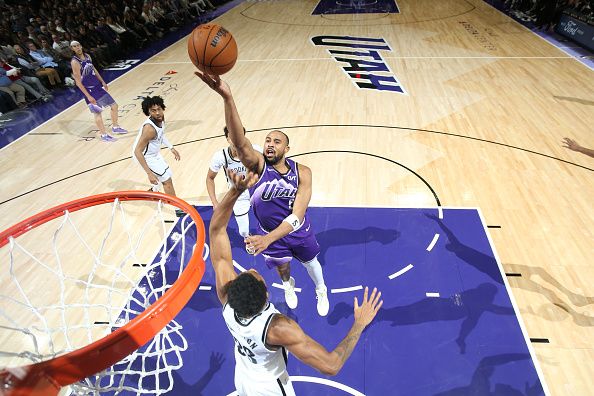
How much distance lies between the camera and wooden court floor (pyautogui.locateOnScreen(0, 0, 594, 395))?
434cm

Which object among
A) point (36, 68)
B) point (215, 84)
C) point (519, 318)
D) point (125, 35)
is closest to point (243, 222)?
point (215, 84)

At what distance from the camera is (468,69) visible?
32.8ft

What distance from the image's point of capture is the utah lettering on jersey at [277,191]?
332cm

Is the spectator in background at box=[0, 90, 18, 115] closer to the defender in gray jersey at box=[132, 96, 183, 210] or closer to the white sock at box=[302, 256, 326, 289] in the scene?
the defender in gray jersey at box=[132, 96, 183, 210]

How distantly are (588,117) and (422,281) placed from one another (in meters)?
5.68

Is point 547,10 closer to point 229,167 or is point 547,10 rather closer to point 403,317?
point 403,317

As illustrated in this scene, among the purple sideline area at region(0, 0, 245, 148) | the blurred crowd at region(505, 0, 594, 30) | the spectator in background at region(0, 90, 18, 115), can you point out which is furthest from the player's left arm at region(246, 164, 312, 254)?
the blurred crowd at region(505, 0, 594, 30)

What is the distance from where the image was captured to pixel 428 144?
6848mm

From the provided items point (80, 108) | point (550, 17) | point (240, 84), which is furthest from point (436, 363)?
point (550, 17)

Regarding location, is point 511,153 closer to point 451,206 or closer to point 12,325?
point 451,206

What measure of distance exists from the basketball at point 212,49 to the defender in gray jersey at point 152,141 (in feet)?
4.36

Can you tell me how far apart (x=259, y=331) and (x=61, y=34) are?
12.6 meters

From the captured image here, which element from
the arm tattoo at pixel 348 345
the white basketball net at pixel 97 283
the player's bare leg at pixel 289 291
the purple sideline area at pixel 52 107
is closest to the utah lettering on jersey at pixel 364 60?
the purple sideline area at pixel 52 107

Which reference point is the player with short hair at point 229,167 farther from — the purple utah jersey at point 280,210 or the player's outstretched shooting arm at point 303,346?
the player's outstretched shooting arm at point 303,346
